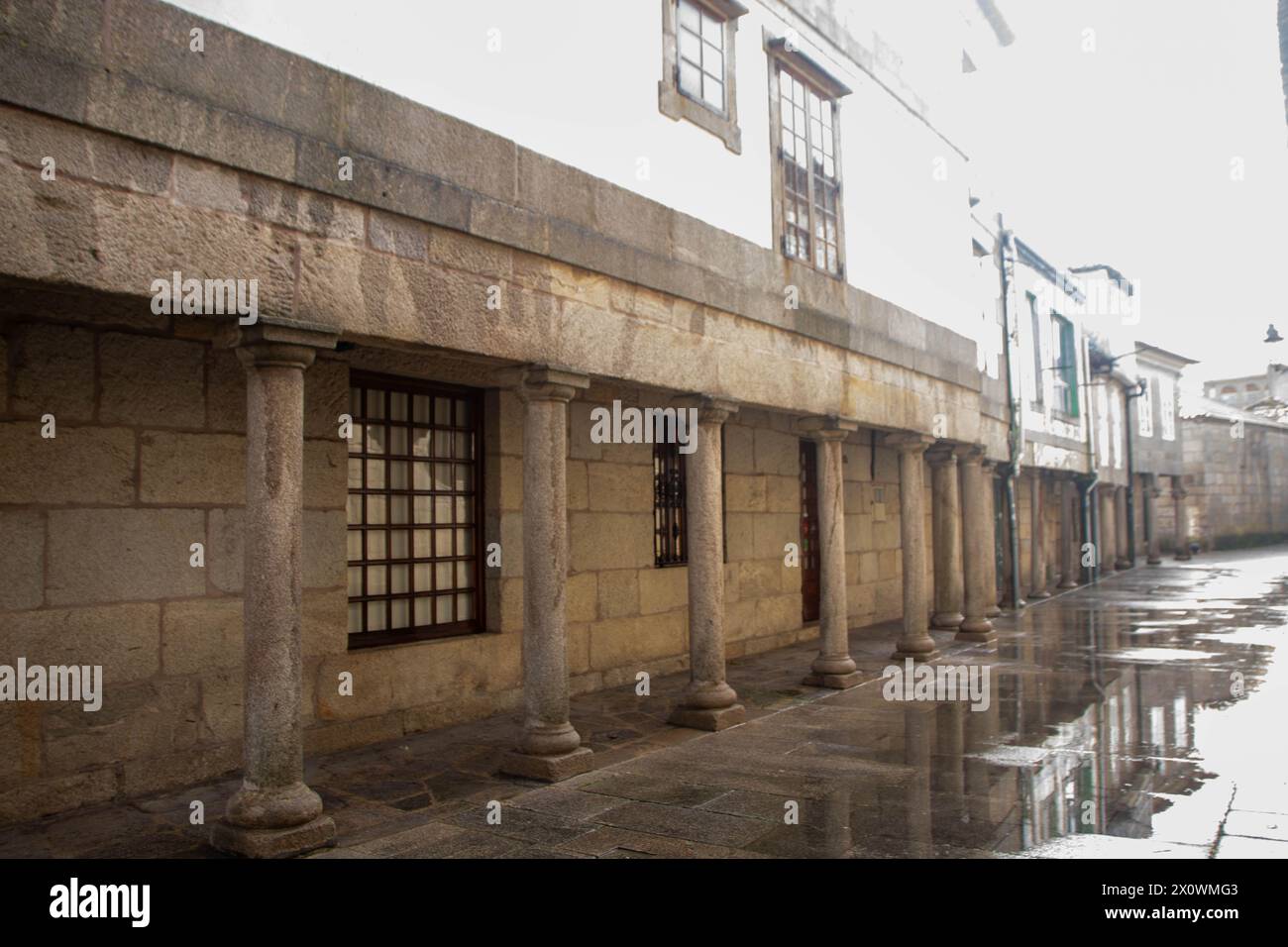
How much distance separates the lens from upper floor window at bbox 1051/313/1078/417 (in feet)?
63.7

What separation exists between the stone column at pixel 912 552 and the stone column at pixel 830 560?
1.49 meters

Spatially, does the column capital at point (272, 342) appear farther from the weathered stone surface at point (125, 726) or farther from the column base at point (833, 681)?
the column base at point (833, 681)

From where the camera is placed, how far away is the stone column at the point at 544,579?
566 cm

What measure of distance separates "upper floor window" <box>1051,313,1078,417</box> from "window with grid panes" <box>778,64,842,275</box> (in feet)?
37.6

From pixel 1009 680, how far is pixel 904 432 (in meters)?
2.64

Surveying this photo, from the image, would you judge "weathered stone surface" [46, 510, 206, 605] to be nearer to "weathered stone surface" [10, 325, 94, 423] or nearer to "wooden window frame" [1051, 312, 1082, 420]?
"weathered stone surface" [10, 325, 94, 423]

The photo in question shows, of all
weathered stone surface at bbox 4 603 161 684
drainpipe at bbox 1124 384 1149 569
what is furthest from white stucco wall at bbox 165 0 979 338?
drainpipe at bbox 1124 384 1149 569

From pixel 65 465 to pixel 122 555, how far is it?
56cm

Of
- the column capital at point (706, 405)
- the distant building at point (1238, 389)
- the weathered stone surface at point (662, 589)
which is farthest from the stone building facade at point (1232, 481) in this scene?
the column capital at point (706, 405)

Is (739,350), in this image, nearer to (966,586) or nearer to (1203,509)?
(966,586)

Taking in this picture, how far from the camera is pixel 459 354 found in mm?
5238

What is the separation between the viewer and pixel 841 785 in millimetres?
5344
